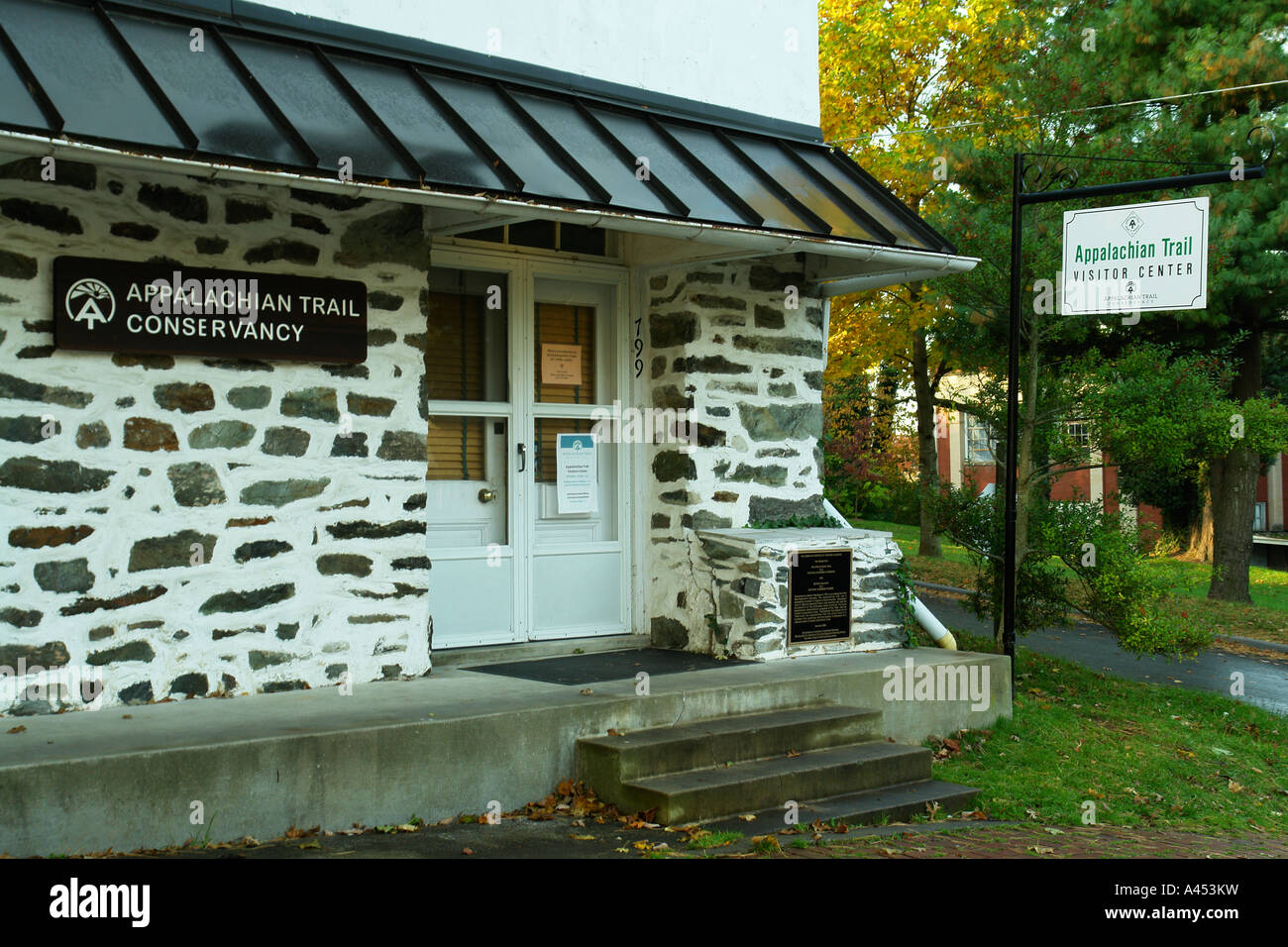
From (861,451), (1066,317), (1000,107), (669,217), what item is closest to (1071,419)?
(1066,317)

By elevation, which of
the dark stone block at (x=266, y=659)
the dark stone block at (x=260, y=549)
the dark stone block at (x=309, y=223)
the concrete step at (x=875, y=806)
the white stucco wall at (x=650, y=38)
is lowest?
the concrete step at (x=875, y=806)

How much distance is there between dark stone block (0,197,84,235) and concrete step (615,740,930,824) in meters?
3.69

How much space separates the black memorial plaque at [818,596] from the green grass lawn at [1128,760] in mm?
1120

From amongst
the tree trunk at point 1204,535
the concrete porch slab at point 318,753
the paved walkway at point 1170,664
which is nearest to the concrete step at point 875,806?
the concrete porch slab at point 318,753

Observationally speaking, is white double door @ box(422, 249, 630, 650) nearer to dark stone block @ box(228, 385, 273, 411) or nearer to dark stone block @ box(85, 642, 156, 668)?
dark stone block @ box(228, 385, 273, 411)

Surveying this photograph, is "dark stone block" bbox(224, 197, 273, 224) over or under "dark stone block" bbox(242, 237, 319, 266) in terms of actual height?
over

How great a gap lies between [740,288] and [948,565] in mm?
12658

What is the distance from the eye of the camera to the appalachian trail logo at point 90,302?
5.70 m

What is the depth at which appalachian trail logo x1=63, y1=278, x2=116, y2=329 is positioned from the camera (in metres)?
5.70

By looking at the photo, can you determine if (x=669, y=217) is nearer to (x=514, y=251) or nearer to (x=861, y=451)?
(x=514, y=251)

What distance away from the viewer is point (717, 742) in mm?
6477

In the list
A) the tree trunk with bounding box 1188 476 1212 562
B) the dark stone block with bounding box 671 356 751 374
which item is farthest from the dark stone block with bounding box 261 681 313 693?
the tree trunk with bounding box 1188 476 1212 562

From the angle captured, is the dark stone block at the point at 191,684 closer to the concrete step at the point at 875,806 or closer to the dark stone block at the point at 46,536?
the dark stone block at the point at 46,536

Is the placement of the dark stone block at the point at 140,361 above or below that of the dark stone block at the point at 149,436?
above
